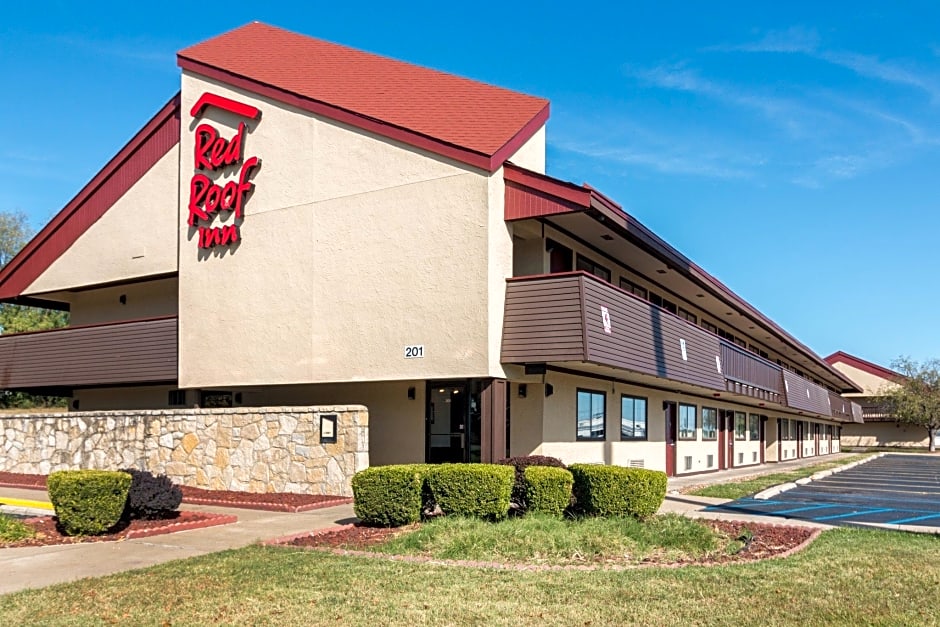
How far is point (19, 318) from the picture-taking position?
52.8m

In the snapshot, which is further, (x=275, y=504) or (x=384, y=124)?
(x=384, y=124)

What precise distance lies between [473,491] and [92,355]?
15904 mm

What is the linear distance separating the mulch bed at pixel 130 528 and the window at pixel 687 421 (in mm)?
17775

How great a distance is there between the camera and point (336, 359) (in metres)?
18.8

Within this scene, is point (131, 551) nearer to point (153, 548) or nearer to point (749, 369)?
point (153, 548)

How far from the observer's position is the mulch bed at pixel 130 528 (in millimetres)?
11836

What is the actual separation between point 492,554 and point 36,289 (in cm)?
2193

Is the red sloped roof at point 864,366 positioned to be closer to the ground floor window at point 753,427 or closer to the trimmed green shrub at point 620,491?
the ground floor window at point 753,427

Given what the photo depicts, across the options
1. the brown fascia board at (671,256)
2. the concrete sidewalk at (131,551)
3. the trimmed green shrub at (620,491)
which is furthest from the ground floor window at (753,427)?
the concrete sidewalk at (131,551)

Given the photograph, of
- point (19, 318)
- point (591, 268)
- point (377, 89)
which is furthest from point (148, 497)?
point (19, 318)

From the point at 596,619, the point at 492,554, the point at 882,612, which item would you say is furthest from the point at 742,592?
the point at 492,554

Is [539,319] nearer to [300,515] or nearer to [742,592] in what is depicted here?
[300,515]

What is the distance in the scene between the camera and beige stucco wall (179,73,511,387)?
17.0m

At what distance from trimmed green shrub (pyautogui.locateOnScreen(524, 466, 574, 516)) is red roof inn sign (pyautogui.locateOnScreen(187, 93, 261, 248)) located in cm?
1142
